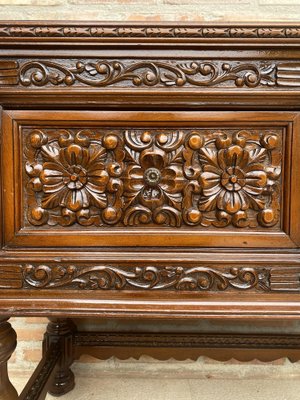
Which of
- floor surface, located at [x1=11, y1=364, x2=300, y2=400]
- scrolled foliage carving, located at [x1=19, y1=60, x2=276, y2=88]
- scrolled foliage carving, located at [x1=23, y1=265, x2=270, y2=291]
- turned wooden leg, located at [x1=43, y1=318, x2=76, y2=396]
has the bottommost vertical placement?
floor surface, located at [x1=11, y1=364, x2=300, y2=400]

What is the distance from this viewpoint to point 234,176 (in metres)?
0.57

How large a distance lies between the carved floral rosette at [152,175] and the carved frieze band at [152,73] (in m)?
0.07

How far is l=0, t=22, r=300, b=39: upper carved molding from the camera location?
0.52 meters

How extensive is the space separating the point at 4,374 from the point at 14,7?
0.98m

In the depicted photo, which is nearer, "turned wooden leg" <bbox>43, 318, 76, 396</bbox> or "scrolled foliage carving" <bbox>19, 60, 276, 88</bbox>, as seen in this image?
"scrolled foliage carving" <bbox>19, 60, 276, 88</bbox>

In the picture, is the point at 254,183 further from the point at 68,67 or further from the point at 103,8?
the point at 103,8

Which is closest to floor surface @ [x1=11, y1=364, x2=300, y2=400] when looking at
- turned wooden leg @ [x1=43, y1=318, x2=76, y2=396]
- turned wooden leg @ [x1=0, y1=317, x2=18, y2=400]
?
turned wooden leg @ [x1=43, y1=318, x2=76, y2=396]

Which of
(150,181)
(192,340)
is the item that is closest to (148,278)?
(150,181)

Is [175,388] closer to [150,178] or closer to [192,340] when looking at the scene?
[192,340]

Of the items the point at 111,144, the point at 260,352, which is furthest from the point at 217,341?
the point at 111,144

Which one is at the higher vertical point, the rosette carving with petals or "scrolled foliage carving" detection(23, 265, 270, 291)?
the rosette carving with petals

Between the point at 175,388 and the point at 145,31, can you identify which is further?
the point at 175,388

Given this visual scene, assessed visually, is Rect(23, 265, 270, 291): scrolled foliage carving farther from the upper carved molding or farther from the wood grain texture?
the upper carved molding

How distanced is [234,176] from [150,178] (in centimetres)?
13
